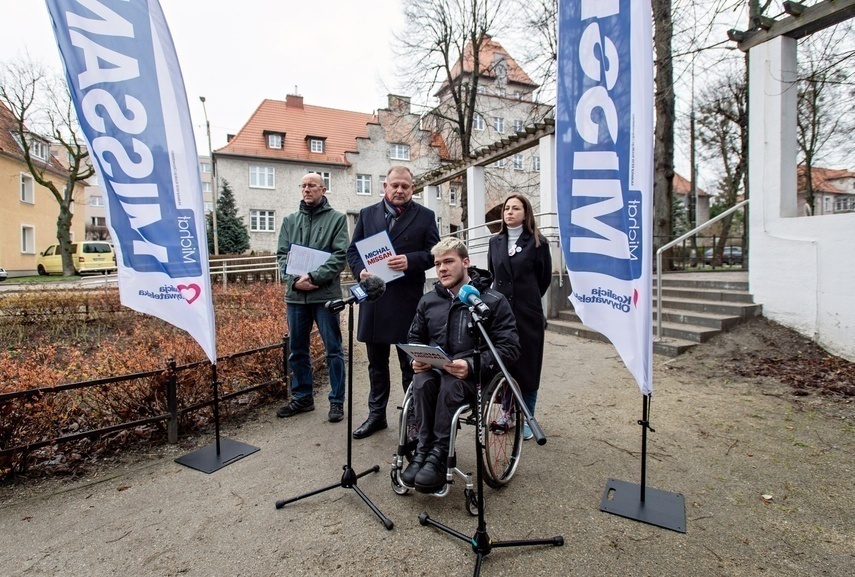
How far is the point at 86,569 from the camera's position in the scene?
2.33 meters

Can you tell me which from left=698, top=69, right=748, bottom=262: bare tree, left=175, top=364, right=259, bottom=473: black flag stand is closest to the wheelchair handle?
left=175, top=364, right=259, bottom=473: black flag stand

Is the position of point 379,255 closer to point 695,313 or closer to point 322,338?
point 322,338

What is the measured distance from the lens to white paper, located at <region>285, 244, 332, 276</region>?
4109 millimetres

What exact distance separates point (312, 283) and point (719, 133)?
68.8ft

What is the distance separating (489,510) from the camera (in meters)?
2.79

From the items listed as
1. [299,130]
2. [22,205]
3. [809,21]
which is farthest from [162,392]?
[299,130]

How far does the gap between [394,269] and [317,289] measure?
38.7 inches

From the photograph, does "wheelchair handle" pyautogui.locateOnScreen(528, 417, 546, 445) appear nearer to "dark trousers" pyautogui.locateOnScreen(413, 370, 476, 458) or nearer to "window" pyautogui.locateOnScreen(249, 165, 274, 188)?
"dark trousers" pyautogui.locateOnScreen(413, 370, 476, 458)

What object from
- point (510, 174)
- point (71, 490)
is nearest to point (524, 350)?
point (71, 490)

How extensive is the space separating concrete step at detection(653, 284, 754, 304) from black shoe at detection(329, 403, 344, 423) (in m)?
4.97

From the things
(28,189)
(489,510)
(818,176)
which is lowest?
(489,510)

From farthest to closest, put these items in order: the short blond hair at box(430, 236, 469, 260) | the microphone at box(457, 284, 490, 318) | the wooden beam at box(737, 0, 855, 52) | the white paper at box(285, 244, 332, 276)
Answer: the wooden beam at box(737, 0, 855, 52) → the white paper at box(285, 244, 332, 276) → the short blond hair at box(430, 236, 469, 260) → the microphone at box(457, 284, 490, 318)

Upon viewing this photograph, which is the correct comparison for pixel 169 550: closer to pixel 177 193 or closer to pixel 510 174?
pixel 177 193

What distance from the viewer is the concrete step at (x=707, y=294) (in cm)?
696
